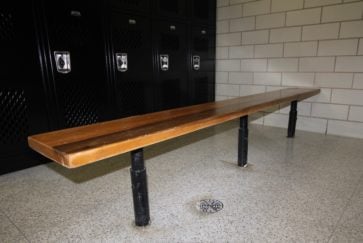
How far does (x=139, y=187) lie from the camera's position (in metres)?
1.23

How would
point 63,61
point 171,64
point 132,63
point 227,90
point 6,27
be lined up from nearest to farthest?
point 6,27, point 63,61, point 132,63, point 171,64, point 227,90

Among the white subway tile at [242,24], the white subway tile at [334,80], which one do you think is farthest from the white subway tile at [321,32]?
the white subway tile at [242,24]

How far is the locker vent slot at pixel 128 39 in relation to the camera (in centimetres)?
241

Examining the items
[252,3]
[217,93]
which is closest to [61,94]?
[217,93]

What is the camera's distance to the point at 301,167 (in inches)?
78.7

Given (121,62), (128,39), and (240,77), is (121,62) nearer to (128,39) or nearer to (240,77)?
(128,39)

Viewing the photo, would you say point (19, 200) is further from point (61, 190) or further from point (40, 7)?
point (40, 7)

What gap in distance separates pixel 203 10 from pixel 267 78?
1.29 m

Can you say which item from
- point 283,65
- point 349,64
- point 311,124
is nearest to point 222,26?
point 283,65

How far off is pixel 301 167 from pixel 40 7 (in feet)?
8.04

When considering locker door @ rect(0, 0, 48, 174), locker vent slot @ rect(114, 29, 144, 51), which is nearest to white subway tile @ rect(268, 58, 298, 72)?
locker vent slot @ rect(114, 29, 144, 51)

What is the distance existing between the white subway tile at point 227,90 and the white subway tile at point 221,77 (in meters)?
0.06

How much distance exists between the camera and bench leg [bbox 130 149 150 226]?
120 centimetres

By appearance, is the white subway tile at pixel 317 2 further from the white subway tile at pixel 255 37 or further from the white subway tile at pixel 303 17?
the white subway tile at pixel 255 37
